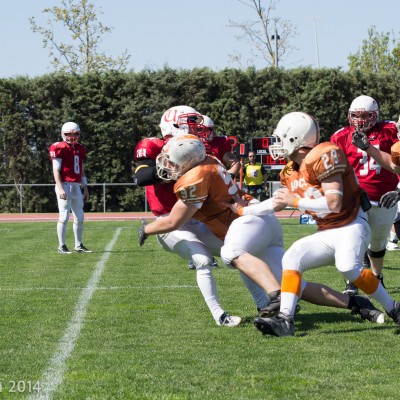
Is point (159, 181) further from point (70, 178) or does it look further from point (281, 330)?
point (70, 178)

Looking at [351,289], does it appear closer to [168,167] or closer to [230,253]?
[230,253]

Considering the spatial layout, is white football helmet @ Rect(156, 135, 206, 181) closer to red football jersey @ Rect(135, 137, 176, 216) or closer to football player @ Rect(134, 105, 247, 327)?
football player @ Rect(134, 105, 247, 327)

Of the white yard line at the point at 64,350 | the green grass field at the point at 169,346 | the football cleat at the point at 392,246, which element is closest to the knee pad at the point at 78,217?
→ the green grass field at the point at 169,346

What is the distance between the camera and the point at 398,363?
15.9ft

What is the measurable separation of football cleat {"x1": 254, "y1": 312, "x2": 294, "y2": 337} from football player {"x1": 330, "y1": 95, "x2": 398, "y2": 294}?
2196 mm

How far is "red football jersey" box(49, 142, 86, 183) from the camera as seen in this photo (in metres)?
12.3

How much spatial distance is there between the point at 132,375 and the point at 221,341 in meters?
1.08

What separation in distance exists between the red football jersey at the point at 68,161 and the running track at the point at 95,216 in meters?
10.2

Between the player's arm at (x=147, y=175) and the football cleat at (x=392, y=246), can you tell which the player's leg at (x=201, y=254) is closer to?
the player's arm at (x=147, y=175)

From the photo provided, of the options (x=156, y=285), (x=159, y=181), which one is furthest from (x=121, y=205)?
(x=159, y=181)

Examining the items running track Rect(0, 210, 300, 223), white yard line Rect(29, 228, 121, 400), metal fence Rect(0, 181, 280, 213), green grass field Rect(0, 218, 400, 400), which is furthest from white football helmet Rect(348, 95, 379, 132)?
metal fence Rect(0, 181, 280, 213)

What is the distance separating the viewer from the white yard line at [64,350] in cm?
436

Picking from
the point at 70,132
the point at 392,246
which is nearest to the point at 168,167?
the point at 70,132

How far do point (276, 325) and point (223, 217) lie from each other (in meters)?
1.03
